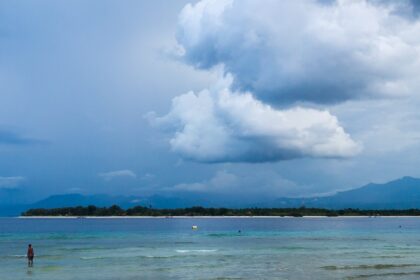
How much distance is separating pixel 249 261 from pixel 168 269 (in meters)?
9.75

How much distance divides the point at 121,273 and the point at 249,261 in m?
14.4

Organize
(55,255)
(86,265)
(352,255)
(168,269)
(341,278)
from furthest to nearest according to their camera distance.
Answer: (55,255) < (352,255) < (86,265) < (168,269) < (341,278)

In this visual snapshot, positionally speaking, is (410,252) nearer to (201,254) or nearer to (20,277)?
(201,254)

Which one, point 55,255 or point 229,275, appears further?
point 55,255

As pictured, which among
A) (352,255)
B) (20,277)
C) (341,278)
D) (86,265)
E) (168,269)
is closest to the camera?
(341,278)

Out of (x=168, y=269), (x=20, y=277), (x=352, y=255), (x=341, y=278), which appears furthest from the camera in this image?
(x=352, y=255)

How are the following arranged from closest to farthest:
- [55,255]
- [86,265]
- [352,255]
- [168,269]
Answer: [168,269], [86,265], [352,255], [55,255]

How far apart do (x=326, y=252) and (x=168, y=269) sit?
78.0ft

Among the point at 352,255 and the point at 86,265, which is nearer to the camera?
the point at 86,265

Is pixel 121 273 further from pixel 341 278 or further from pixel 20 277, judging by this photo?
pixel 341 278

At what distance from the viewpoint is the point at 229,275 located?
144ft

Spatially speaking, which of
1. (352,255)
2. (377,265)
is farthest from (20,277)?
(352,255)

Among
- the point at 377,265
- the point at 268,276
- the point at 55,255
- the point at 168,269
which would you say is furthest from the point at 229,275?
the point at 55,255

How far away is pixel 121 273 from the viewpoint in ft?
151
